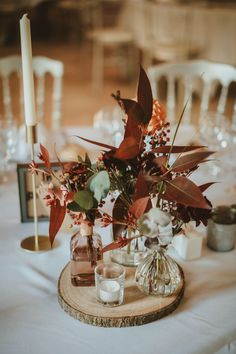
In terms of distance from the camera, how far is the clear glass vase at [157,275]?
38.1 inches

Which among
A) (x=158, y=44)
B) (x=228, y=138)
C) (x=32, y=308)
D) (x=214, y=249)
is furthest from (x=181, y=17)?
(x=32, y=308)

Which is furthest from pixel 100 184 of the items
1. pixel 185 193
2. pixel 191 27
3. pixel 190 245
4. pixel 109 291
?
pixel 191 27

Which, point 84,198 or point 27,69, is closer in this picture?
point 84,198

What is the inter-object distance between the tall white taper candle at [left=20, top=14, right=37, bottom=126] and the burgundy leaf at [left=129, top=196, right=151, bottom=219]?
386 millimetres

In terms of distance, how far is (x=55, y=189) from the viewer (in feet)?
2.91

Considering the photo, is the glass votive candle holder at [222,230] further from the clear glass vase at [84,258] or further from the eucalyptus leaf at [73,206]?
the eucalyptus leaf at [73,206]

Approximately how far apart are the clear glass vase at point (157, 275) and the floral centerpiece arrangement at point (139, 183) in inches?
1.6

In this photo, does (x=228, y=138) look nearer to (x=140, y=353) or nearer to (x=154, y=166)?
(x=154, y=166)

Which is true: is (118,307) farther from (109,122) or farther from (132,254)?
(109,122)

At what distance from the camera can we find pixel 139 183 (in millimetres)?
803

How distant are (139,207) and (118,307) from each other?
10.3 inches

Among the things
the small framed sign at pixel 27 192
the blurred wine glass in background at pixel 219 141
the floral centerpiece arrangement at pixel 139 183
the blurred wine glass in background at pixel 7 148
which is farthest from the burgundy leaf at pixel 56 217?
the blurred wine glass in background at pixel 219 141

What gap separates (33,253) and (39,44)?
6.25 metres

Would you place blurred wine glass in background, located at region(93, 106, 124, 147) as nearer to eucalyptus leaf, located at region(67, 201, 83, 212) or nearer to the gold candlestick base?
the gold candlestick base
